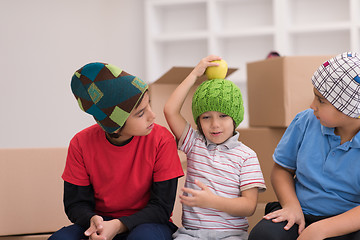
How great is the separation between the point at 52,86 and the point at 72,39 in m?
0.31

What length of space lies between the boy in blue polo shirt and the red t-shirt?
0.27m

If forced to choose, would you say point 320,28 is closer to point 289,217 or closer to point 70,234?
point 289,217

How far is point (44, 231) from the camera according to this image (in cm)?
130

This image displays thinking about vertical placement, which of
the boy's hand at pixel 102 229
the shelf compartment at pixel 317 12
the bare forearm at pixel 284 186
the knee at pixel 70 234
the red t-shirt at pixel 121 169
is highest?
the shelf compartment at pixel 317 12

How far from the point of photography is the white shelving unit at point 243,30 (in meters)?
2.58

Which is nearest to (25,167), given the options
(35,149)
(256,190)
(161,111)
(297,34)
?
(35,149)

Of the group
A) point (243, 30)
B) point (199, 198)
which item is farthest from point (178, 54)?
A: point (199, 198)

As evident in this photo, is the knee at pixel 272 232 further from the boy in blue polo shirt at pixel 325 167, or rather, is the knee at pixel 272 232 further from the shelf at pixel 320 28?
the shelf at pixel 320 28

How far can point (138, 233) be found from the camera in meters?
0.99

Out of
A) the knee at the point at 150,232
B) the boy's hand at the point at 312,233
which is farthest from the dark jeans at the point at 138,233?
the boy's hand at the point at 312,233

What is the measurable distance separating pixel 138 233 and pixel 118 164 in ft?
0.60

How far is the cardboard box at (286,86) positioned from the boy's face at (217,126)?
0.28 m

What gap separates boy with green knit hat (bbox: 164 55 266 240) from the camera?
106 centimetres

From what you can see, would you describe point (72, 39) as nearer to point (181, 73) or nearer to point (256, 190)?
point (181, 73)
